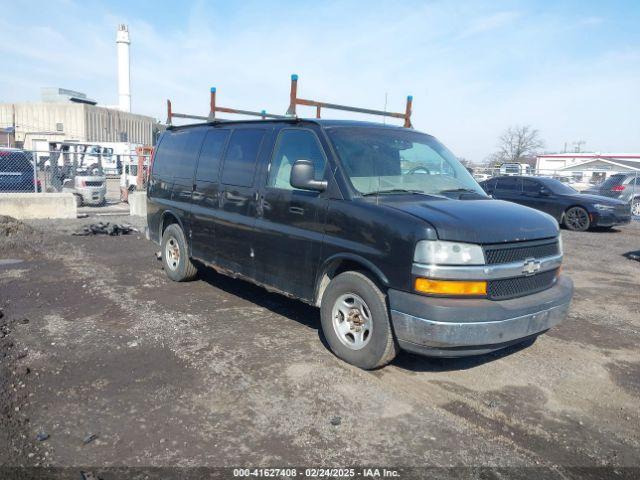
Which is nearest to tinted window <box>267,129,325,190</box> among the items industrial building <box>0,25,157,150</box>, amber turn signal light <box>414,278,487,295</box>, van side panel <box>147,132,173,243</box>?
amber turn signal light <box>414,278,487,295</box>

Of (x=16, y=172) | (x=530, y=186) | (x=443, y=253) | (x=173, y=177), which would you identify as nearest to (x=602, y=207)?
(x=530, y=186)

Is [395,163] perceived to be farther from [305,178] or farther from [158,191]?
[158,191]

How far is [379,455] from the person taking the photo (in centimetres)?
301

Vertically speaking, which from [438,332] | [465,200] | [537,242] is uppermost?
[465,200]

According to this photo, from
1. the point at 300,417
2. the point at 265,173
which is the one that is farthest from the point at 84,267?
the point at 300,417

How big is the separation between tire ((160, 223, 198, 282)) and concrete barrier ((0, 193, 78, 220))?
23.6 feet

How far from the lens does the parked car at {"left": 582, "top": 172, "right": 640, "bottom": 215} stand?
17.6 m

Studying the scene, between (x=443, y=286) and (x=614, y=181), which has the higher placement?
(x=614, y=181)

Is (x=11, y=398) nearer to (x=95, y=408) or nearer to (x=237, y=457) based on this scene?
(x=95, y=408)

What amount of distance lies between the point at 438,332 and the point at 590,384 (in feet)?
5.30

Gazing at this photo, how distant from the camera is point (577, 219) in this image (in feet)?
45.6

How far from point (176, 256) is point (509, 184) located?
11.7m

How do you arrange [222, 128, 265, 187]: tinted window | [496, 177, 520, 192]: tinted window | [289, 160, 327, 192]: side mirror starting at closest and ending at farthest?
[289, 160, 327, 192]: side mirror, [222, 128, 265, 187]: tinted window, [496, 177, 520, 192]: tinted window

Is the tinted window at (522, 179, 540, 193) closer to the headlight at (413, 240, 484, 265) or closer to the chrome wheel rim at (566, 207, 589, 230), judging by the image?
the chrome wheel rim at (566, 207, 589, 230)
